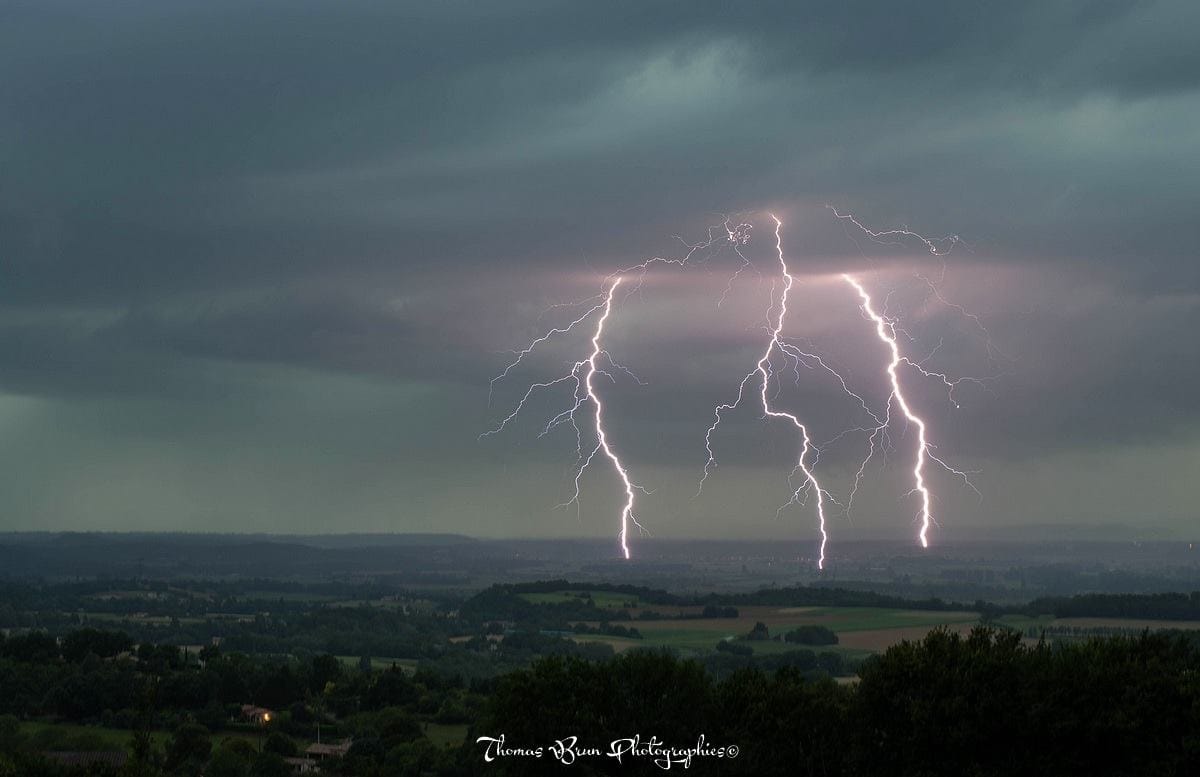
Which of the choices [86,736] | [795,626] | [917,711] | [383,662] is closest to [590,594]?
[795,626]

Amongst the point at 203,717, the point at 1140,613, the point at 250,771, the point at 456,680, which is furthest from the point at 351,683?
the point at 1140,613

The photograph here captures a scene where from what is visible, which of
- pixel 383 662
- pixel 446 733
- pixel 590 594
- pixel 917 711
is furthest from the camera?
pixel 590 594

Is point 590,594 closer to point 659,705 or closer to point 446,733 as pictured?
point 446,733

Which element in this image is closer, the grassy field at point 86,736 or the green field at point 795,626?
the grassy field at point 86,736

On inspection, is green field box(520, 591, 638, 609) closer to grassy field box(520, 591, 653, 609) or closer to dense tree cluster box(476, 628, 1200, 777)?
grassy field box(520, 591, 653, 609)

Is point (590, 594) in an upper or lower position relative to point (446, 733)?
upper

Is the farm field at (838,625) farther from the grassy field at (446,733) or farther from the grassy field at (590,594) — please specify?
the grassy field at (446,733)

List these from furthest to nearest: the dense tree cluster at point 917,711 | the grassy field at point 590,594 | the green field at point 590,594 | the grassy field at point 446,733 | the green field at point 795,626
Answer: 1. the grassy field at point 590,594
2. the green field at point 590,594
3. the green field at point 795,626
4. the grassy field at point 446,733
5. the dense tree cluster at point 917,711

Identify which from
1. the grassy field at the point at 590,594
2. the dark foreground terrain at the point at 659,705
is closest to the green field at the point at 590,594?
the grassy field at the point at 590,594

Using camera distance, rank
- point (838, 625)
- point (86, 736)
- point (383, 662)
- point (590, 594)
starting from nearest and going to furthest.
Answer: point (86, 736)
point (383, 662)
point (838, 625)
point (590, 594)

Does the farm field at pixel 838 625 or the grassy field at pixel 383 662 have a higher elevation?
the farm field at pixel 838 625

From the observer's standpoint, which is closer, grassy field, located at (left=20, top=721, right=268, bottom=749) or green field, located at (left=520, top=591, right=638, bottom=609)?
grassy field, located at (left=20, top=721, right=268, bottom=749)

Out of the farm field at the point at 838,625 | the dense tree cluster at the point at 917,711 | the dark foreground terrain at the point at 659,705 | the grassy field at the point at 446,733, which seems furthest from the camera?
the farm field at the point at 838,625

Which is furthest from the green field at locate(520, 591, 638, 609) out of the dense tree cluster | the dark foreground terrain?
the dense tree cluster
